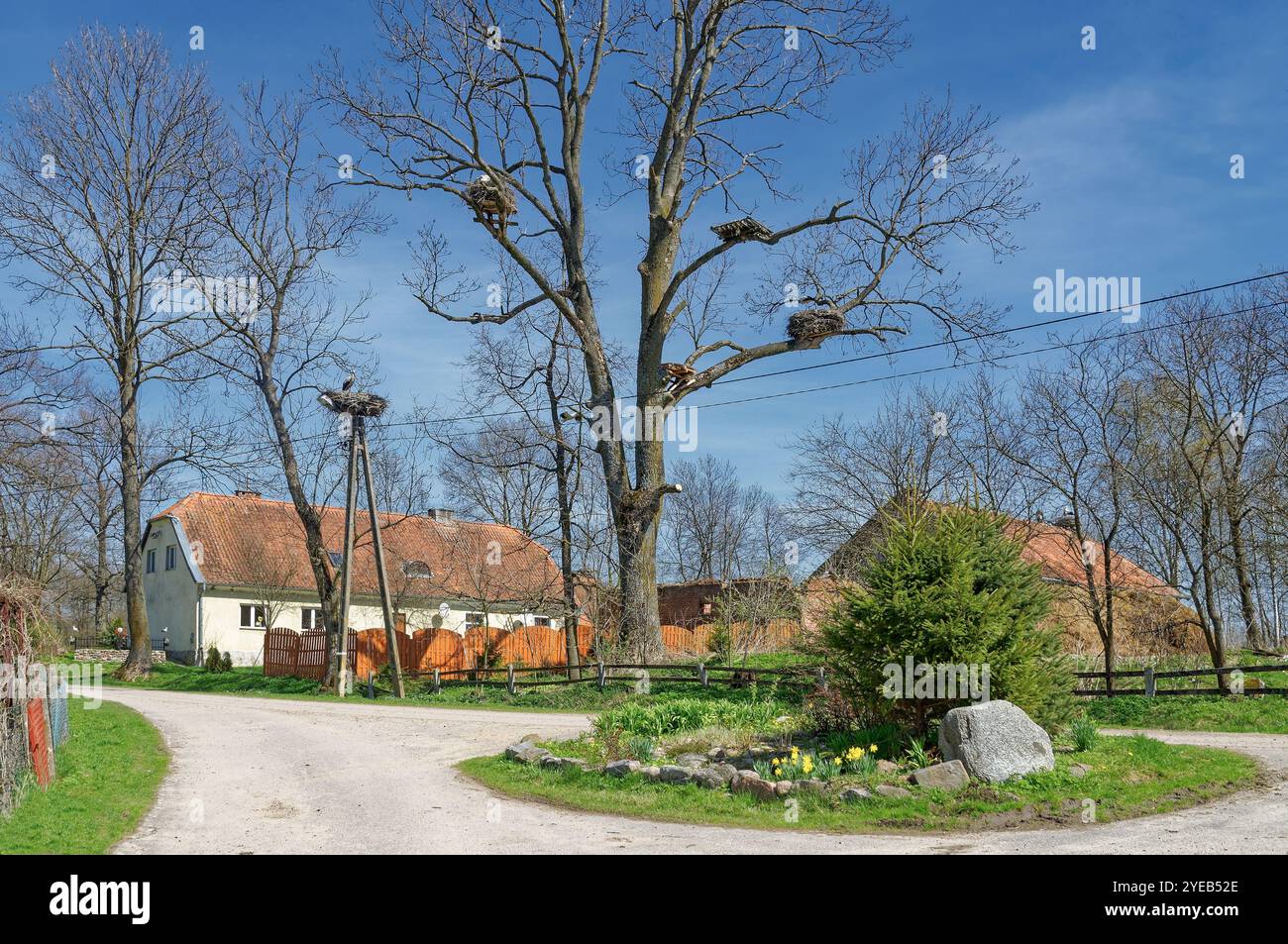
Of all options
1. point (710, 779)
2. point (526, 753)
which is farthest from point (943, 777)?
point (526, 753)

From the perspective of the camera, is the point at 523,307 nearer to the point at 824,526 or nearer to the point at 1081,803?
the point at 824,526

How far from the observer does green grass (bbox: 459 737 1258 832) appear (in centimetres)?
909

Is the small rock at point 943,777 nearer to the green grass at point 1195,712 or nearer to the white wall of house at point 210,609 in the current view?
the green grass at point 1195,712

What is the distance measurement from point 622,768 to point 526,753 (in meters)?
2.25

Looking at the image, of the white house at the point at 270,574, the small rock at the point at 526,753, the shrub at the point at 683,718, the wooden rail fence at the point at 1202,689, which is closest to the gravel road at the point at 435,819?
the small rock at the point at 526,753

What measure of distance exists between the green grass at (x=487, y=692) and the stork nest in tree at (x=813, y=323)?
740 centimetres

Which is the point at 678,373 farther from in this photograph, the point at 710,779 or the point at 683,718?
the point at 710,779

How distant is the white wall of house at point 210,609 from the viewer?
42344mm

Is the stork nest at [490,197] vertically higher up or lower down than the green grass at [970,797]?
higher up

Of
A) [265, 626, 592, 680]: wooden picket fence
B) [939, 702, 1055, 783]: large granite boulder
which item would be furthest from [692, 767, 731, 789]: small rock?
[265, 626, 592, 680]: wooden picket fence

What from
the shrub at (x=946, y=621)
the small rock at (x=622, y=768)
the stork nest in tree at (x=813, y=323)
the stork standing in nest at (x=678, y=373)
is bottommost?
the small rock at (x=622, y=768)
